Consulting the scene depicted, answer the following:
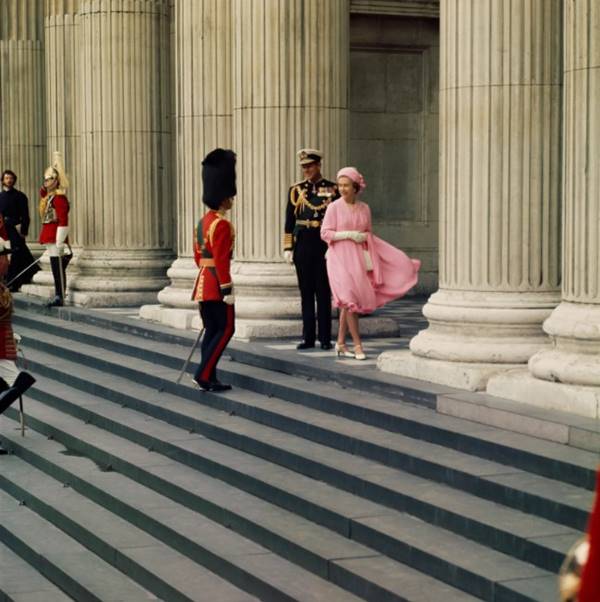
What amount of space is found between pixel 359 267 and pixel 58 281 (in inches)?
288

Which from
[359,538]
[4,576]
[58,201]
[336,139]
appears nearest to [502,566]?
[359,538]

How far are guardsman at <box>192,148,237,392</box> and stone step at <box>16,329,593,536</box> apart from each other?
292 millimetres

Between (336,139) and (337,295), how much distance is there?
2.47m

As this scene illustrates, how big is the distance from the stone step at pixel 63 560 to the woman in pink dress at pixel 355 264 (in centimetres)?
329

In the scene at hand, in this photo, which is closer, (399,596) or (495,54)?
(399,596)

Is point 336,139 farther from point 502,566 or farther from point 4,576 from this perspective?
point 502,566

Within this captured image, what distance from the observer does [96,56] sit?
60.1ft

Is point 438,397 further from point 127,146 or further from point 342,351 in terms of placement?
point 127,146

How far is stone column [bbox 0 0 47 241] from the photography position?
2306 centimetres

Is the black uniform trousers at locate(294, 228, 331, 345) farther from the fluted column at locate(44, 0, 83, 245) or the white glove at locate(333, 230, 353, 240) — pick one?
the fluted column at locate(44, 0, 83, 245)

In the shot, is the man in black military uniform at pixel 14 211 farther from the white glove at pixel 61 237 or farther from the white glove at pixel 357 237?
the white glove at pixel 357 237

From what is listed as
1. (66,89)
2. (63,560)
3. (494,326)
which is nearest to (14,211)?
(66,89)

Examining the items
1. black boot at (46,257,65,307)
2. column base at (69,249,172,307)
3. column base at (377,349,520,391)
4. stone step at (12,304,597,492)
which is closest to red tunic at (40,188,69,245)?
black boot at (46,257,65,307)

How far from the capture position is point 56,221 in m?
18.6
